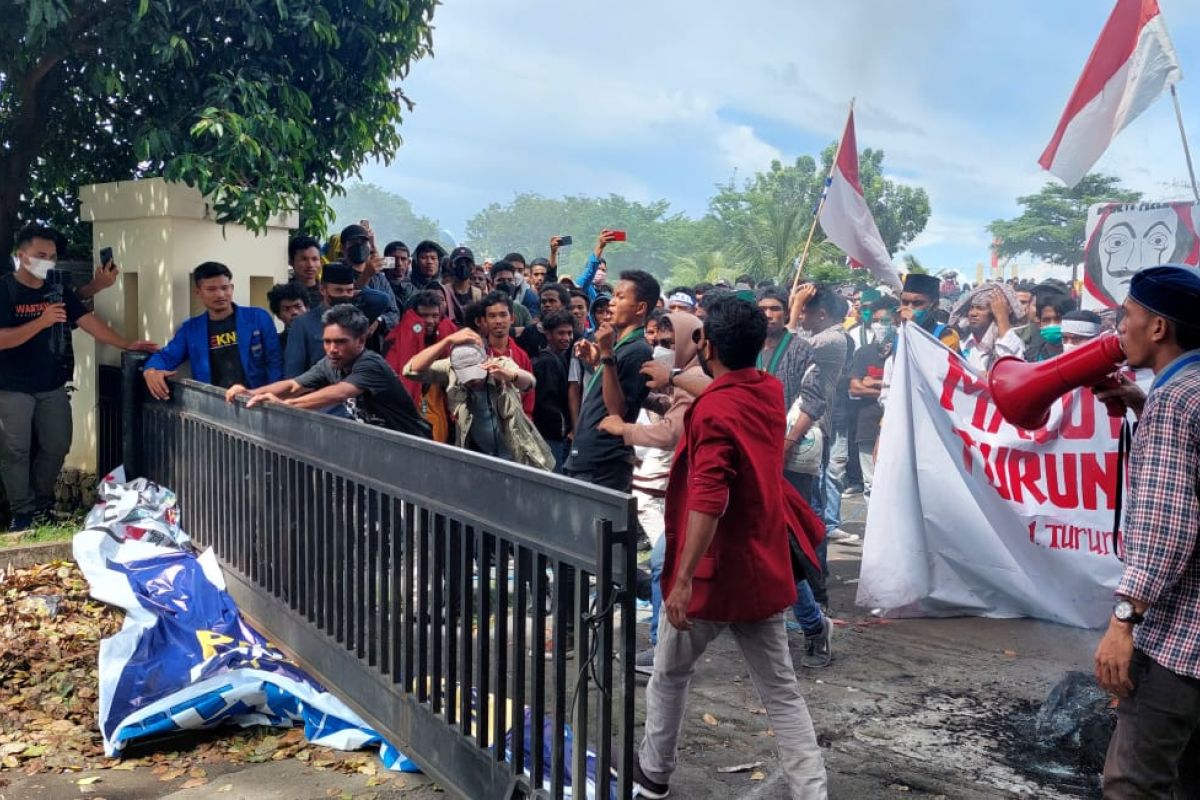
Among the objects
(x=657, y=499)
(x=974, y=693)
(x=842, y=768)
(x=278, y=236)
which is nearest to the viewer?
(x=842, y=768)

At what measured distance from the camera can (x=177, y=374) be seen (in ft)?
21.3

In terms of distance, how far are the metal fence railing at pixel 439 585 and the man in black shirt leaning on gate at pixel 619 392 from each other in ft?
3.37

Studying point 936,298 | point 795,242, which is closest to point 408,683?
point 936,298

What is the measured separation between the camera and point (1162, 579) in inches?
107

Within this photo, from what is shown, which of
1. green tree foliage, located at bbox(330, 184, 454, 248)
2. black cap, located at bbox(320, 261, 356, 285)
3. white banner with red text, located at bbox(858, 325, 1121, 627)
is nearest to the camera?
white banner with red text, located at bbox(858, 325, 1121, 627)

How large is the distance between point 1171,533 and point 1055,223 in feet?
237

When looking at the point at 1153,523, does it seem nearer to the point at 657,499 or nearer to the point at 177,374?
the point at 657,499

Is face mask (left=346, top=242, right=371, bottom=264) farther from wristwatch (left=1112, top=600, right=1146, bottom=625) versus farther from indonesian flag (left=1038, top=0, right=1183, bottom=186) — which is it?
wristwatch (left=1112, top=600, right=1146, bottom=625)

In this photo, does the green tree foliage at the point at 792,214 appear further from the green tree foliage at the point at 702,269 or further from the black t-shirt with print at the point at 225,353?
the black t-shirt with print at the point at 225,353

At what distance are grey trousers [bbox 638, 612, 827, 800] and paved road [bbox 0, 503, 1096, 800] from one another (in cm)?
30

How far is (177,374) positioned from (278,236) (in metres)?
1.65

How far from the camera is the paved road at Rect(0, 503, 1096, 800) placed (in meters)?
3.90

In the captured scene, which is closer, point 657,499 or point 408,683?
point 408,683

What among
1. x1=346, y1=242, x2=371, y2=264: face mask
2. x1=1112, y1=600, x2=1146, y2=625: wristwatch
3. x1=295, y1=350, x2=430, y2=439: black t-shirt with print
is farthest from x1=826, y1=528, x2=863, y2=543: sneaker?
x1=1112, y1=600, x2=1146, y2=625: wristwatch
